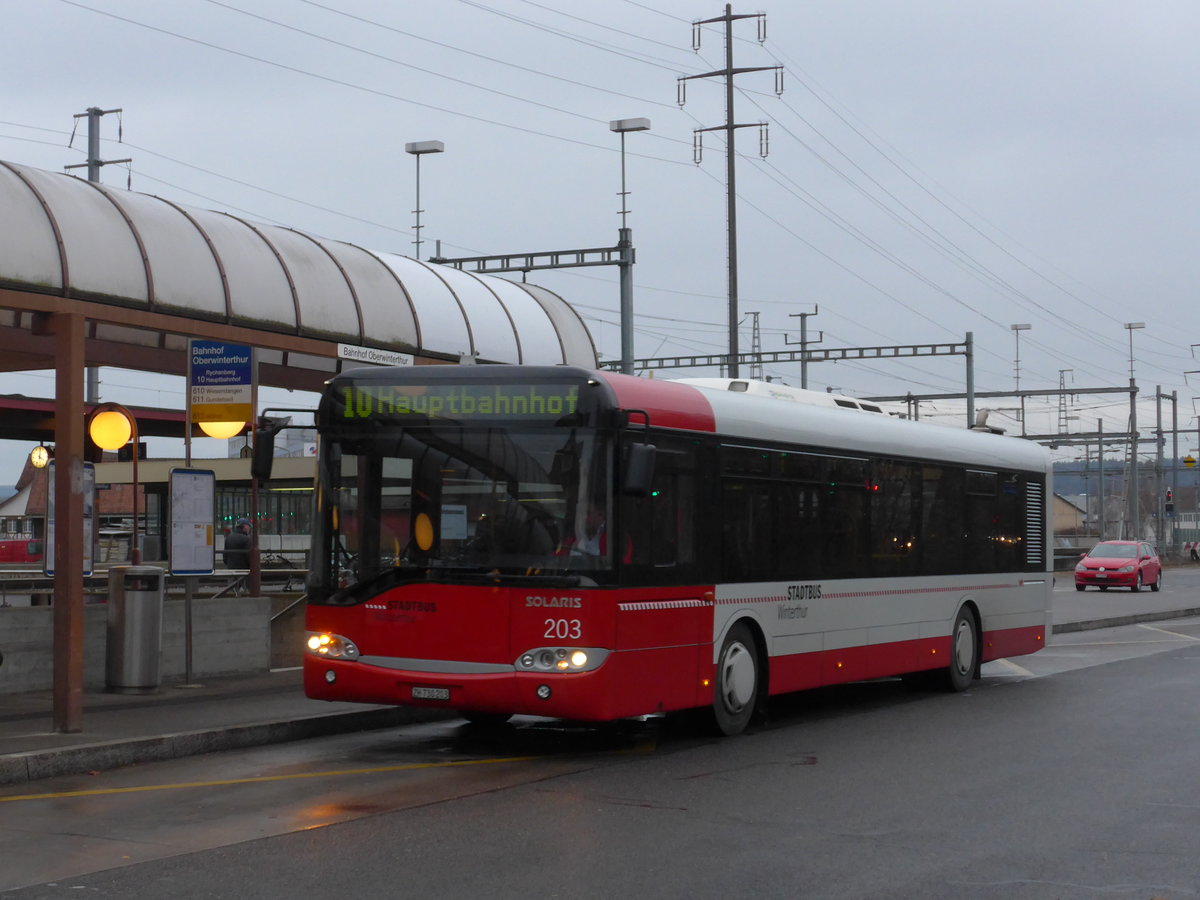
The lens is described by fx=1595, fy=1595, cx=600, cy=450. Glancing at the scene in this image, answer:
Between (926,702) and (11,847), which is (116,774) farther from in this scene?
(926,702)

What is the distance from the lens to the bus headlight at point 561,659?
35.7 ft

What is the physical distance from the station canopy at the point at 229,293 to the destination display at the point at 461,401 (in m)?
1.89

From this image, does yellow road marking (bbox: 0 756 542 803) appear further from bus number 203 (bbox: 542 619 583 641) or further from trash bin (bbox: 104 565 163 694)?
trash bin (bbox: 104 565 163 694)

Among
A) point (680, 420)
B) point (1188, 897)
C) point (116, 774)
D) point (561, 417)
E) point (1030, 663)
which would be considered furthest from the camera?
point (1030, 663)

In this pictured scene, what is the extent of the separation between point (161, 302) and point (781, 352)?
127ft

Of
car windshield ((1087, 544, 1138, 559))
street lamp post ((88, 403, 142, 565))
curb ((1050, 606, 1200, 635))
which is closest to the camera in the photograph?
street lamp post ((88, 403, 142, 565))

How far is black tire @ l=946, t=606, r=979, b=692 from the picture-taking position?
1664 centimetres

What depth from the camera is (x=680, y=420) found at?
12.1 metres

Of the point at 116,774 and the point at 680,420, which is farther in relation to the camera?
the point at 680,420

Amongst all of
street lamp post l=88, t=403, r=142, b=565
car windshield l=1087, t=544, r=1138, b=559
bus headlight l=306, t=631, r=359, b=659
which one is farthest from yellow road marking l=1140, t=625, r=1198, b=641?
bus headlight l=306, t=631, r=359, b=659

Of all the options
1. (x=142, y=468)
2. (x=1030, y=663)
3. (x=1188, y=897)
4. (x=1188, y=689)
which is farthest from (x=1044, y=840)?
(x=142, y=468)

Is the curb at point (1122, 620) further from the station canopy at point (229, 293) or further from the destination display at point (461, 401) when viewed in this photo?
the destination display at point (461, 401)

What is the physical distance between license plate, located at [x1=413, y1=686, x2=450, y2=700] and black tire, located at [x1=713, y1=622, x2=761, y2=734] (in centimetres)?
224

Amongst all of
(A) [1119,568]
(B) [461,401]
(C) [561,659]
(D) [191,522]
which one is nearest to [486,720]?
(C) [561,659]
